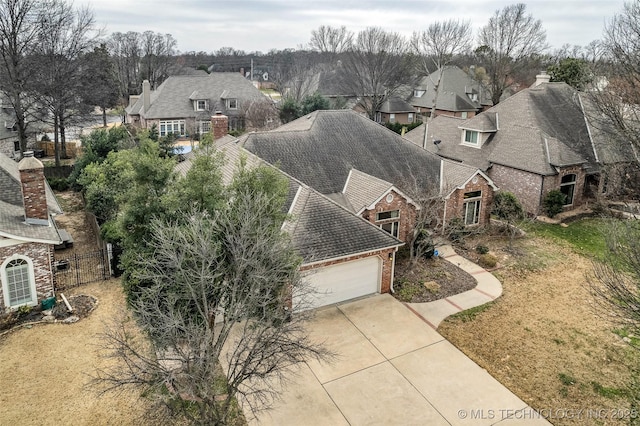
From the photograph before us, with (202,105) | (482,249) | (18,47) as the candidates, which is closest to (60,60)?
(18,47)

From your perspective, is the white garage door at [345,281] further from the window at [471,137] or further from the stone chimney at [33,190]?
the window at [471,137]

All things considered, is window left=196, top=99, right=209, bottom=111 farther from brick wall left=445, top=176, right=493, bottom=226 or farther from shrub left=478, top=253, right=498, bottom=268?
shrub left=478, top=253, right=498, bottom=268

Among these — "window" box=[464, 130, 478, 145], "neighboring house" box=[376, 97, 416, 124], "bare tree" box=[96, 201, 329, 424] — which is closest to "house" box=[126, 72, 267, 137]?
"neighboring house" box=[376, 97, 416, 124]

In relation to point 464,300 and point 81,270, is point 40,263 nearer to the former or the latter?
point 81,270

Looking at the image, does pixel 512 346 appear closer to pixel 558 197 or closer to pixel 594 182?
pixel 558 197

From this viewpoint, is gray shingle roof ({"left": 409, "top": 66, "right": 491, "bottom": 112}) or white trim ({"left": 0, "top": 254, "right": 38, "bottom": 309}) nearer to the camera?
white trim ({"left": 0, "top": 254, "right": 38, "bottom": 309})

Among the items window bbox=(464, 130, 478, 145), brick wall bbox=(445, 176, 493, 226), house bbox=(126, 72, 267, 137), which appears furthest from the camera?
house bbox=(126, 72, 267, 137)
